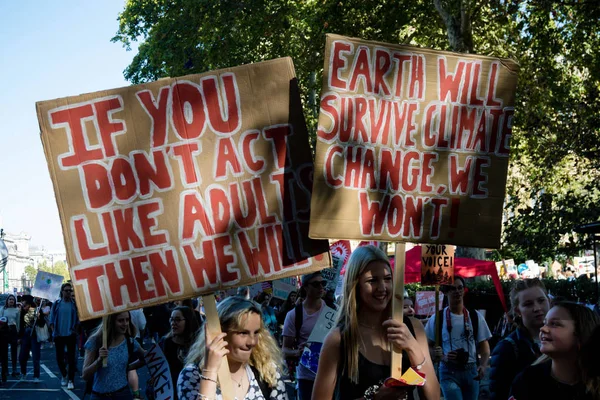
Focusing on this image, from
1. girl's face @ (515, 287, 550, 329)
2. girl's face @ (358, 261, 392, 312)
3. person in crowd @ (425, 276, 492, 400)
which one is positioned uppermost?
girl's face @ (358, 261, 392, 312)

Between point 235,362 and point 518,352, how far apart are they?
1.75 m

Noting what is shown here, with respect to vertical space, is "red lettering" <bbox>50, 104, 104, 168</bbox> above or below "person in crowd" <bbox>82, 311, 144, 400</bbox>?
above

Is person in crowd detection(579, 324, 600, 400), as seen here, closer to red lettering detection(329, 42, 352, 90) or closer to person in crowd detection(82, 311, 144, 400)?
red lettering detection(329, 42, 352, 90)

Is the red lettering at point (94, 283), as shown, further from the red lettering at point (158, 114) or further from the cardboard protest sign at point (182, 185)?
the red lettering at point (158, 114)

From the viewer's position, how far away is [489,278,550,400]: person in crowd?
542cm

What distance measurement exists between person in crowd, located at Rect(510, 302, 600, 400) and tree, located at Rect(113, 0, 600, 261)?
12.4m

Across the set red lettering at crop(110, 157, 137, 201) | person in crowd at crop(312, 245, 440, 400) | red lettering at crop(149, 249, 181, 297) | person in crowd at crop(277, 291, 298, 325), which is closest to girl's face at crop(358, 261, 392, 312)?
person in crowd at crop(312, 245, 440, 400)

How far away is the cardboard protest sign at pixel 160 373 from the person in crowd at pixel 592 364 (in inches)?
140

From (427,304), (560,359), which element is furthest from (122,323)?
(427,304)

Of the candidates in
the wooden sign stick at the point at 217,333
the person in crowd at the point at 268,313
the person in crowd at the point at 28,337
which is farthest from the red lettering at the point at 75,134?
the person in crowd at the point at 28,337

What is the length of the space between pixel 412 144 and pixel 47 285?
20.7 meters

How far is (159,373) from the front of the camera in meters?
7.06

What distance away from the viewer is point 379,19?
73.3 feet

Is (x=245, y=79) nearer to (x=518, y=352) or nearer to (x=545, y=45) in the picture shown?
(x=518, y=352)
